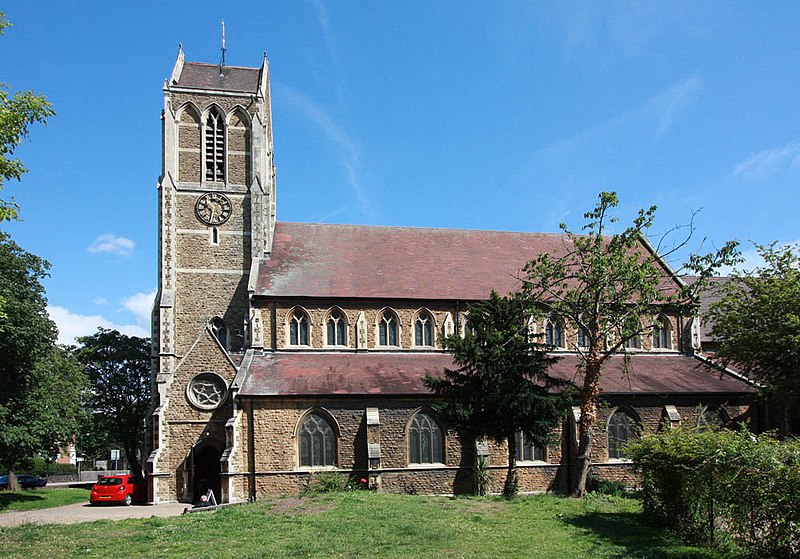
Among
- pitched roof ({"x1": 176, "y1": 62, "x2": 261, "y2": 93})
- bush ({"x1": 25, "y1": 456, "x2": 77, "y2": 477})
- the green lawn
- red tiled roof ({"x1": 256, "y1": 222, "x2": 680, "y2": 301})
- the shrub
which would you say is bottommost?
bush ({"x1": 25, "y1": 456, "x2": 77, "y2": 477})

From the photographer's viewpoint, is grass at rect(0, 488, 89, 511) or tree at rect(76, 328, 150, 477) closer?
grass at rect(0, 488, 89, 511)

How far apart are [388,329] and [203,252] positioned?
31.0 ft

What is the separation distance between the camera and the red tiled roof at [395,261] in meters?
31.9

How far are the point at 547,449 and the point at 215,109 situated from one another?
73.8 ft

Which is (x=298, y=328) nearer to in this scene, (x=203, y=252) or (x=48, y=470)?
(x=203, y=252)

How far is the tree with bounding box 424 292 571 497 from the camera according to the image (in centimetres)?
2388

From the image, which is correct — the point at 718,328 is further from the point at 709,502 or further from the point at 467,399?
the point at 709,502

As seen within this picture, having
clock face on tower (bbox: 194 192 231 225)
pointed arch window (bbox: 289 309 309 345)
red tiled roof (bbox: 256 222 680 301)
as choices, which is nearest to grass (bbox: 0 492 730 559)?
pointed arch window (bbox: 289 309 309 345)

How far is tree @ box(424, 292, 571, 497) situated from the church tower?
9.87 meters

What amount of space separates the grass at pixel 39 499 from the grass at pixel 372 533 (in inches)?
531

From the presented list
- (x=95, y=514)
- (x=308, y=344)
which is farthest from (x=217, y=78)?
(x=95, y=514)

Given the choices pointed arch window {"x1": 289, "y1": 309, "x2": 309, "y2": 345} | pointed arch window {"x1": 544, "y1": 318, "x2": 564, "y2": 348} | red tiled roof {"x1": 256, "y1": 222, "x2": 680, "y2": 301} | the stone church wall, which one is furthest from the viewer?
pointed arch window {"x1": 544, "y1": 318, "x2": 564, "y2": 348}

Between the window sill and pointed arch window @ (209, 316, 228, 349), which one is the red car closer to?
pointed arch window @ (209, 316, 228, 349)

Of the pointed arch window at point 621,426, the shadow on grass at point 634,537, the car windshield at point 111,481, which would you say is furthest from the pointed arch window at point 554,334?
the car windshield at point 111,481
